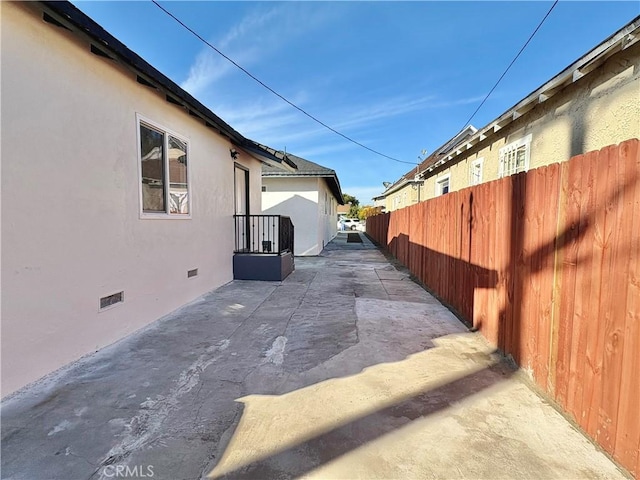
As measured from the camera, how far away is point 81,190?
3.29 meters

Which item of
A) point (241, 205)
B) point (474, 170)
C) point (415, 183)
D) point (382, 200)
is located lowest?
point (241, 205)

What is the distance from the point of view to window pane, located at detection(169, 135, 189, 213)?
5195 millimetres

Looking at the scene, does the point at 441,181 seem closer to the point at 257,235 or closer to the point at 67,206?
the point at 257,235

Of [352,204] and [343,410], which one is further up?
[352,204]

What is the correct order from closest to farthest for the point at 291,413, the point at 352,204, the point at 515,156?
the point at 291,413
the point at 515,156
the point at 352,204

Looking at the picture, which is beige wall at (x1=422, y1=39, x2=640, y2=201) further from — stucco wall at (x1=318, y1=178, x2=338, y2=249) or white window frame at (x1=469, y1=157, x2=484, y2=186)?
stucco wall at (x1=318, y1=178, x2=338, y2=249)

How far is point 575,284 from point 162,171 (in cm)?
518

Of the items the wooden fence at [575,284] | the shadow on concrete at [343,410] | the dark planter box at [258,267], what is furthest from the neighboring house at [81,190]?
the wooden fence at [575,284]

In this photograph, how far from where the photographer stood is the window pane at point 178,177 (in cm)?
520

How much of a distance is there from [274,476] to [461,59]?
12270 millimetres

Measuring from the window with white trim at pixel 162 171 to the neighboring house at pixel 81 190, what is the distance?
0.05 ft

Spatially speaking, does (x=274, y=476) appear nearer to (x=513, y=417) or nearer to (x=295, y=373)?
(x=295, y=373)

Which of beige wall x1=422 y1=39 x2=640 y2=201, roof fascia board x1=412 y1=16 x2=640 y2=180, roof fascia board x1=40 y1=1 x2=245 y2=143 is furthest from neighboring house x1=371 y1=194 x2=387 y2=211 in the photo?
roof fascia board x1=40 y1=1 x2=245 y2=143

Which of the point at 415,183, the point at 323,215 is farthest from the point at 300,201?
the point at 415,183
